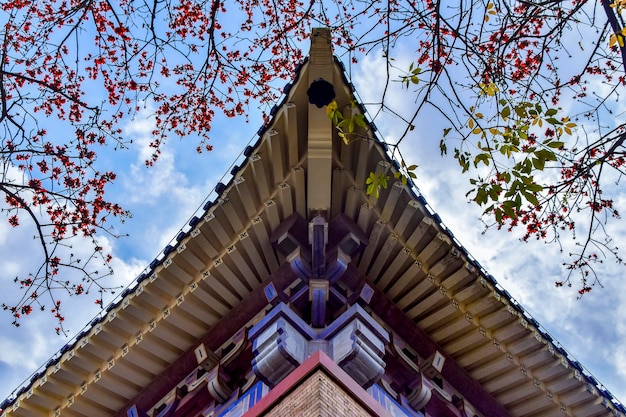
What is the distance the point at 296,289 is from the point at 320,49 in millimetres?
3380

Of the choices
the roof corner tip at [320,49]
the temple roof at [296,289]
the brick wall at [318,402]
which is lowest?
the brick wall at [318,402]

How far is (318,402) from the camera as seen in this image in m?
5.90

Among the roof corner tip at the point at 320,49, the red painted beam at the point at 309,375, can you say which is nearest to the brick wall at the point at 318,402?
the red painted beam at the point at 309,375

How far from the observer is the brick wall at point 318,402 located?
19.4ft

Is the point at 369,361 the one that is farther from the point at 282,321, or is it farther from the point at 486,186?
the point at 486,186

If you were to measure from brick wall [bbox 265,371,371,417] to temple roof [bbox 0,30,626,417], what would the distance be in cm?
282

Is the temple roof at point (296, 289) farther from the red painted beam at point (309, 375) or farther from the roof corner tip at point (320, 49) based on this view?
the red painted beam at point (309, 375)

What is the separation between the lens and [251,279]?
9617 mm

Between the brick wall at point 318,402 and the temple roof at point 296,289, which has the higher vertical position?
the temple roof at point 296,289

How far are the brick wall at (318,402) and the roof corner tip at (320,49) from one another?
4511mm

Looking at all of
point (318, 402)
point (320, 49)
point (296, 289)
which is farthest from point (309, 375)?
point (320, 49)

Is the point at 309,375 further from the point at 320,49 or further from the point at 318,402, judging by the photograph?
the point at 320,49

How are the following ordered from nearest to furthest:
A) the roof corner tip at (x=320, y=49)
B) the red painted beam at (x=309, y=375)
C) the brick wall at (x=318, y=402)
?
the brick wall at (x=318, y=402) < the red painted beam at (x=309, y=375) < the roof corner tip at (x=320, y=49)

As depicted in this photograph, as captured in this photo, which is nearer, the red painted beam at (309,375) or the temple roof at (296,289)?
the red painted beam at (309,375)
